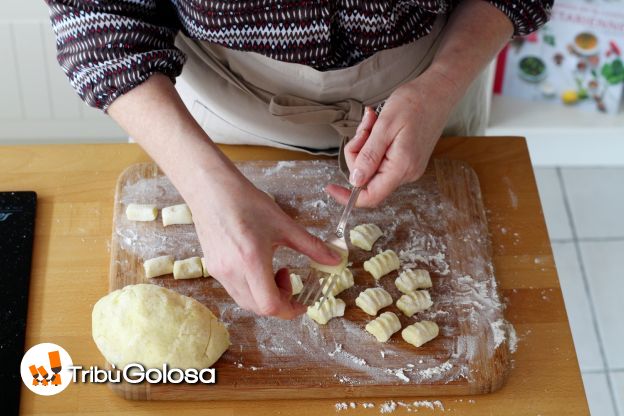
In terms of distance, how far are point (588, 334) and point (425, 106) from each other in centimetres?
150

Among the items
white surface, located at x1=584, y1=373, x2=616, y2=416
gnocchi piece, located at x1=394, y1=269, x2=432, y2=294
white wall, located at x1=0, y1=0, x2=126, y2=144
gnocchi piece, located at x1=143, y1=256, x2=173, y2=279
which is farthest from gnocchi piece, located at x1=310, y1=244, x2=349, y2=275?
white wall, located at x1=0, y1=0, x2=126, y2=144

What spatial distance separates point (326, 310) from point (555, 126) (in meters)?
1.68

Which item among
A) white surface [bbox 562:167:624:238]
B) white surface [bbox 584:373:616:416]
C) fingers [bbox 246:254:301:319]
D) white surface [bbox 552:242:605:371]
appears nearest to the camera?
fingers [bbox 246:254:301:319]

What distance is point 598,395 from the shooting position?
239 cm

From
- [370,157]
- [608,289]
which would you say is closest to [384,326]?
[370,157]

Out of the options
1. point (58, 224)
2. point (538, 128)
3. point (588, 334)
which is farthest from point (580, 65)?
point (58, 224)

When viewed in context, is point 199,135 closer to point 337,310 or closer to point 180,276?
point 180,276

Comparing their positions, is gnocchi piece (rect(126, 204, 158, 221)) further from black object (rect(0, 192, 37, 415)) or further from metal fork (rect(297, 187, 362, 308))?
metal fork (rect(297, 187, 362, 308))

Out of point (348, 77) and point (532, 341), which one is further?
point (348, 77)

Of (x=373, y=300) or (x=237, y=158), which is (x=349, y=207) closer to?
(x=373, y=300)

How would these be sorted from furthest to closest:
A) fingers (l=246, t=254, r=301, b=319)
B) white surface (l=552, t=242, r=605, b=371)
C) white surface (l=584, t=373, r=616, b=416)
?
white surface (l=552, t=242, r=605, b=371)
white surface (l=584, t=373, r=616, b=416)
fingers (l=246, t=254, r=301, b=319)

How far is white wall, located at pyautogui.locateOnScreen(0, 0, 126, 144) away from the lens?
2387mm

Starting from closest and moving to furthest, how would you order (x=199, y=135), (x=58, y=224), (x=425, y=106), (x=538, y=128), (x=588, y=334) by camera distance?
(x=199, y=135) < (x=425, y=106) < (x=58, y=224) < (x=588, y=334) < (x=538, y=128)

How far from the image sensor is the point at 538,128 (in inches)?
106
